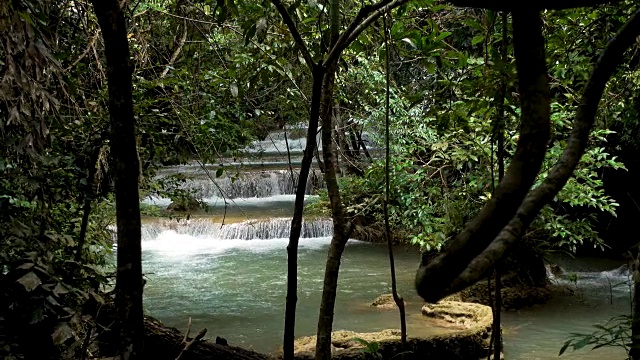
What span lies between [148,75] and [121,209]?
3921 mm

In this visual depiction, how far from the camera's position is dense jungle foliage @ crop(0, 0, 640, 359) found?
2.78 m

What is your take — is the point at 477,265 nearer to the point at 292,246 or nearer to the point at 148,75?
the point at 292,246

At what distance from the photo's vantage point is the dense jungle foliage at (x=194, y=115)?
2.78m

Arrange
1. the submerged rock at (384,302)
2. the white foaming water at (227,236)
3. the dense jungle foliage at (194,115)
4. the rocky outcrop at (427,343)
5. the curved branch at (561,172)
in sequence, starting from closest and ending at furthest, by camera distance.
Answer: the curved branch at (561,172), the dense jungle foliage at (194,115), the rocky outcrop at (427,343), the submerged rock at (384,302), the white foaming water at (227,236)

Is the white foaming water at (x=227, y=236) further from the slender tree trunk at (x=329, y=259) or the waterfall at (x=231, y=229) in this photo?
the slender tree trunk at (x=329, y=259)

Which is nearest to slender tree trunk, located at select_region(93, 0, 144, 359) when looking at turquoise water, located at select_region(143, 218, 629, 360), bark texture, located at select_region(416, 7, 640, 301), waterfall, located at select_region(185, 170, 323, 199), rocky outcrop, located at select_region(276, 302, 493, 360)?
bark texture, located at select_region(416, 7, 640, 301)

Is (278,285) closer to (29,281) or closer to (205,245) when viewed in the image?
(205,245)

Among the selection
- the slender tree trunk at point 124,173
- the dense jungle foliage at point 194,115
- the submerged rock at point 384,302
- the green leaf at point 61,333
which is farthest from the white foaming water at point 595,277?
the slender tree trunk at point 124,173

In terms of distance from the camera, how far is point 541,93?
1013 millimetres

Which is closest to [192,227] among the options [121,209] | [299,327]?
[299,327]

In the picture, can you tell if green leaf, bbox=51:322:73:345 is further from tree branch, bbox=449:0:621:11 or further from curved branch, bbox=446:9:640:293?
tree branch, bbox=449:0:621:11

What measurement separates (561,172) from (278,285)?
28.1 feet

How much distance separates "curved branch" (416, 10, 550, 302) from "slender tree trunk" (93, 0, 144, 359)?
4.23ft

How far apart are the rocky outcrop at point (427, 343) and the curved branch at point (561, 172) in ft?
13.7
